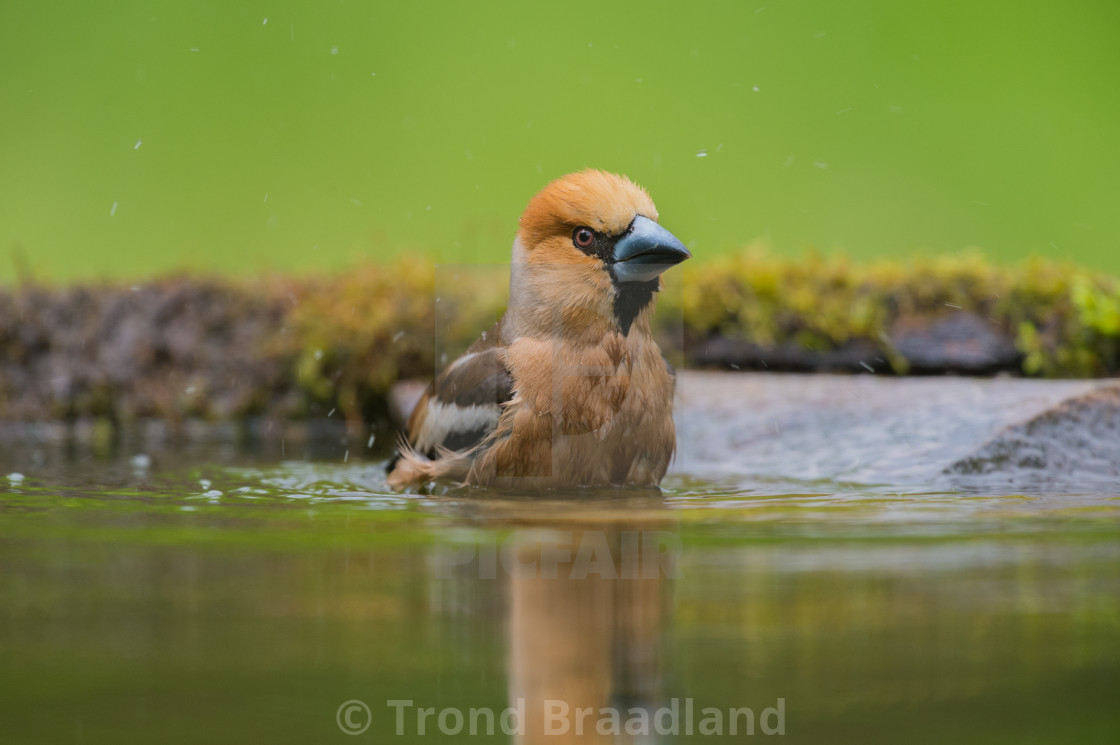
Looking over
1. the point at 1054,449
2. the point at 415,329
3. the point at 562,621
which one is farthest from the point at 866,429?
the point at 562,621

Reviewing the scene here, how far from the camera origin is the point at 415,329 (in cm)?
578

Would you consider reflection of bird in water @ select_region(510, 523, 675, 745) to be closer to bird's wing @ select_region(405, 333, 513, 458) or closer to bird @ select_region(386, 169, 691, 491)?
bird @ select_region(386, 169, 691, 491)

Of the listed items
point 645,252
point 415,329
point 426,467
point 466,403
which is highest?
point 645,252

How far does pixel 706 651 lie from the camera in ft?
6.33

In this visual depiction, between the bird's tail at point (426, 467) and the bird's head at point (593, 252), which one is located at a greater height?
the bird's head at point (593, 252)

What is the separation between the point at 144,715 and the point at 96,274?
17.1ft

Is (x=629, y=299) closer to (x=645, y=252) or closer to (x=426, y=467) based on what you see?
(x=645, y=252)

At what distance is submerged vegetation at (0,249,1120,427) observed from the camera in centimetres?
523

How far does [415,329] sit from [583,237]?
201 centimetres

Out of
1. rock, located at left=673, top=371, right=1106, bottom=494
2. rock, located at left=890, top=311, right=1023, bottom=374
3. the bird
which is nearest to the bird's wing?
the bird

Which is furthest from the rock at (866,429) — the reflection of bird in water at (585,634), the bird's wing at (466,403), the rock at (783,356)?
the reflection of bird in water at (585,634)

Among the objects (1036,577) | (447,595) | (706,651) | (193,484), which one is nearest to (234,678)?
(447,595)

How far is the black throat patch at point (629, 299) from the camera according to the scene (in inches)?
156

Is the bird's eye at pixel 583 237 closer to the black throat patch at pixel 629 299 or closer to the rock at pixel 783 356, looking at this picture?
the black throat patch at pixel 629 299
